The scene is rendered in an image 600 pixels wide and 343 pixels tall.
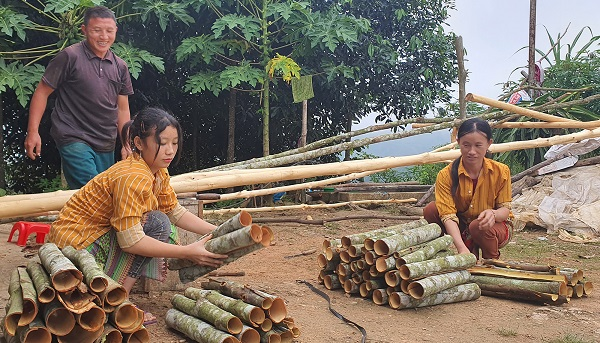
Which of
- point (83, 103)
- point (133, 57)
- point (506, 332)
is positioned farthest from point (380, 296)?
point (133, 57)

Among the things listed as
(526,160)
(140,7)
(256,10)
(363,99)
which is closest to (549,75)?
(526,160)

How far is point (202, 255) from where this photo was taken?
3.04 meters

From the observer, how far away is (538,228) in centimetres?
812

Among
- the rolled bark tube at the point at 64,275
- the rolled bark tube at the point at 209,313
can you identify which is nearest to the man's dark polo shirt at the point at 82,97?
the rolled bark tube at the point at 209,313

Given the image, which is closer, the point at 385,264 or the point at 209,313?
the point at 209,313

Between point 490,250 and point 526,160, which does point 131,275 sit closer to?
point 490,250

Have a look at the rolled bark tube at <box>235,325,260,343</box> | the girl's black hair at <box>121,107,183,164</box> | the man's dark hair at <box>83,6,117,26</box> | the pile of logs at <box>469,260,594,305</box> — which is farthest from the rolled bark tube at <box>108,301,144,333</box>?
the pile of logs at <box>469,260,594,305</box>

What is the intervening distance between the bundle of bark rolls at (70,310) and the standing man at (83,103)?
189 centimetres

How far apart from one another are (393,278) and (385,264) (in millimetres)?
107

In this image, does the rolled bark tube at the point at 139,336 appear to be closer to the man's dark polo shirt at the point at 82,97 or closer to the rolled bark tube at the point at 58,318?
the rolled bark tube at the point at 58,318

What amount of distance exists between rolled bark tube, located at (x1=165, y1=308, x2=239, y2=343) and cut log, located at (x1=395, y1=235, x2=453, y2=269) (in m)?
1.53

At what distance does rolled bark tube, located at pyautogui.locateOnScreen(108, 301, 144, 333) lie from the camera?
2592 mm

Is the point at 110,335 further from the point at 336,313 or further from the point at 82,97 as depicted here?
the point at 82,97

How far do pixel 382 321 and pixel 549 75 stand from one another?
9.29 meters
